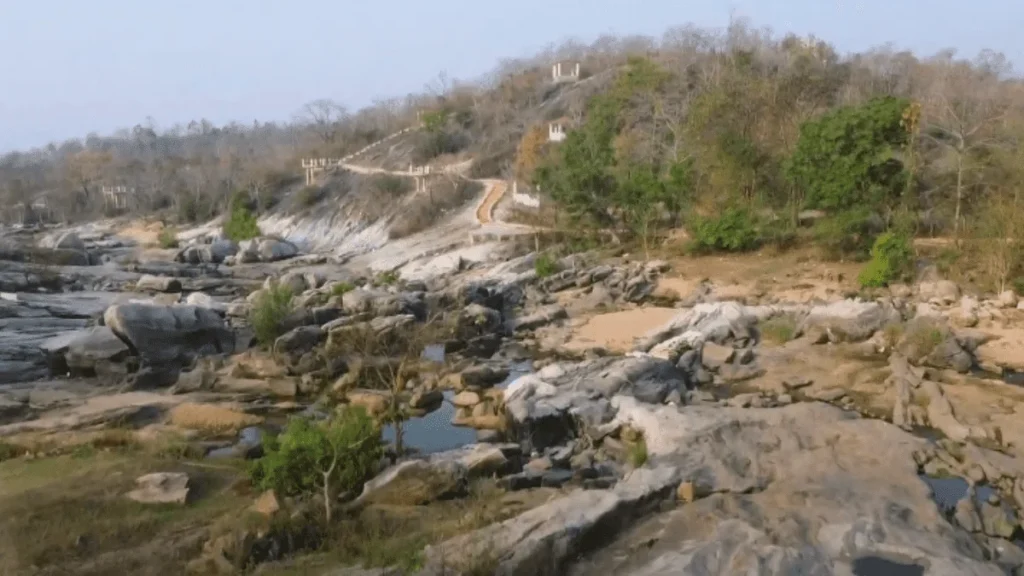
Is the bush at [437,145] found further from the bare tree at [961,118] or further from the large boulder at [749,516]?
the large boulder at [749,516]

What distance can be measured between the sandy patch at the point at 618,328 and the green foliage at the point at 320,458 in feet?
44.2

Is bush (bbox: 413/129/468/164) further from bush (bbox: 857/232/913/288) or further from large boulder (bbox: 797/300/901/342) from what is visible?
large boulder (bbox: 797/300/901/342)

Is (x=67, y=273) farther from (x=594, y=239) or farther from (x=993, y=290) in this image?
(x=993, y=290)

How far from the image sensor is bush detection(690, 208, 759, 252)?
35.2 meters

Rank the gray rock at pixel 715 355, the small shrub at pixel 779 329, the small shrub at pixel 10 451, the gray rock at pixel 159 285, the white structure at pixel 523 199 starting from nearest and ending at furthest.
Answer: the small shrub at pixel 10 451
the gray rock at pixel 715 355
the small shrub at pixel 779 329
the gray rock at pixel 159 285
the white structure at pixel 523 199

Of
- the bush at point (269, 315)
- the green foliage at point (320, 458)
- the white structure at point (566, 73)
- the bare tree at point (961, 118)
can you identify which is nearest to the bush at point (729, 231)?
the bare tree at point (961, 118)

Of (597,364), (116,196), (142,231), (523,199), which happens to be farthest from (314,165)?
(597,364)

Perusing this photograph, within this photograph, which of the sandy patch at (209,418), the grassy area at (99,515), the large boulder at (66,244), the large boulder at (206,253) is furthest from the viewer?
the large boulder at (66,244)

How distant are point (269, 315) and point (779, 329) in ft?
51.0

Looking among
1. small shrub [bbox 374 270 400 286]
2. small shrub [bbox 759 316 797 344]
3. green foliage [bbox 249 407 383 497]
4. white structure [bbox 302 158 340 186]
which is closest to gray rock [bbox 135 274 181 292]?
small shrub [bbox 374 270 400 286]

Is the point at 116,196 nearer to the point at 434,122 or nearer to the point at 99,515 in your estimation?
the point at 434,122

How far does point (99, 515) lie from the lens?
510 inches

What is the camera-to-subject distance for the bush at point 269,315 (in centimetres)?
2680

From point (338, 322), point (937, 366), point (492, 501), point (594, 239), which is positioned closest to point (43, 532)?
point (492, 501)
